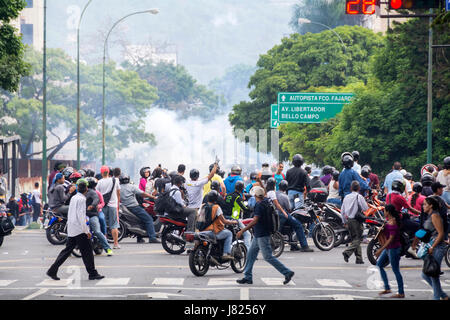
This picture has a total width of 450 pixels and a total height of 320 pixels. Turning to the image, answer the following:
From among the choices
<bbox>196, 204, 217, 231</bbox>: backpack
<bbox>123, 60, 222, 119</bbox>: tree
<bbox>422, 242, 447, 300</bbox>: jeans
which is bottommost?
<bbox>422, 242, 447, 300</bbox>: jeans

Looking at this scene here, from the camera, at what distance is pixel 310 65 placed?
55969 millimetres

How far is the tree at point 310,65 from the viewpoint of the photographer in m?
54.1

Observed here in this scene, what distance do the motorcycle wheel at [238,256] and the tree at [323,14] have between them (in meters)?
58.9

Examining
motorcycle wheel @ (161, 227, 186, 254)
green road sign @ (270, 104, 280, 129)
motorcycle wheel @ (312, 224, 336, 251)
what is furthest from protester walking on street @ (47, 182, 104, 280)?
green road sign @ (270, 104, 280, 129)

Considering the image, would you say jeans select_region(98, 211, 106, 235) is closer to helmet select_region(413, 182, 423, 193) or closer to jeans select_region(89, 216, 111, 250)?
jeans select_region(89, 216, 111, 250)

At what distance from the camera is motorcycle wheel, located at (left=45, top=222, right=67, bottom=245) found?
72.0 ft

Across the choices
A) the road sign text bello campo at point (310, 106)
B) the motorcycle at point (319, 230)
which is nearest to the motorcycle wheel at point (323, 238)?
the motorcycle at point (319, 230)

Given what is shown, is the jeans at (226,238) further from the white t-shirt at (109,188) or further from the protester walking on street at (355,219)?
the white t-shirt at (109,188)

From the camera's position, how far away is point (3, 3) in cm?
2983

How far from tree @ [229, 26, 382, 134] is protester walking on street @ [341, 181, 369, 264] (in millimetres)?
34130

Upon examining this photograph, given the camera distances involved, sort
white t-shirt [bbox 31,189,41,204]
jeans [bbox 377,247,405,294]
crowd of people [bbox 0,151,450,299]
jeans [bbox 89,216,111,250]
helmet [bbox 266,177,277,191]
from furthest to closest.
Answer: white t-shirt [bbox 31,189,41,204], jeans [bbox 89,216,111,250], helmet [bbox 266,177,277,191], crowd of people [bbox 0,151,450,299], jeans [bbox 377,247,405,294]

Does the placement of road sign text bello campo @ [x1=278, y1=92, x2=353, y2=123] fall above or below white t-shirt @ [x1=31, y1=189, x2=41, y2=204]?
above
